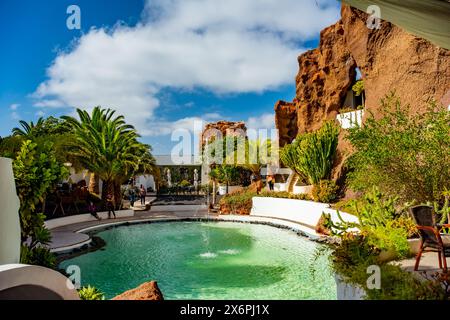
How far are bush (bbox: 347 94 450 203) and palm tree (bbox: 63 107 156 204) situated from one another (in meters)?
14.5

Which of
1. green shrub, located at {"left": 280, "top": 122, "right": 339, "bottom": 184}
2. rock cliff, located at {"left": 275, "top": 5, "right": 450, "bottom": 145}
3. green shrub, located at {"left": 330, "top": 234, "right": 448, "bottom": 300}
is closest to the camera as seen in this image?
green shrub, located at {"left": 330, "top": 234, "right": 448, "bottom": 300}

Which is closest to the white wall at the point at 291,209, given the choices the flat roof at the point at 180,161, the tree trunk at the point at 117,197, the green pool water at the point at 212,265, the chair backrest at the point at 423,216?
the green pool water at the point at 212,265

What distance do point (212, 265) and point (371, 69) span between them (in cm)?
1419

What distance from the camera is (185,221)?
1878 centimetres

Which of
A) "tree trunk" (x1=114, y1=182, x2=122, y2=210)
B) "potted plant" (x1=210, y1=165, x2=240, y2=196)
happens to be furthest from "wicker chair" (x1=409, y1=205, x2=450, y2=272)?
"potted plant" (x1=210, y1=165, x2=240, y2=196)

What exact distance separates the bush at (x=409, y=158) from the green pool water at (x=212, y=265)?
116 inches

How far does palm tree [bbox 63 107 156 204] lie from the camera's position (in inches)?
748

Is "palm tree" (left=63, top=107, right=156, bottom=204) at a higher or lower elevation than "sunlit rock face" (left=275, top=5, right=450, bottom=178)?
lower

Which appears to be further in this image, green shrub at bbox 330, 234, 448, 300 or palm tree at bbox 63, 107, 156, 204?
palm tree at bbox 63, 107, 156, 204

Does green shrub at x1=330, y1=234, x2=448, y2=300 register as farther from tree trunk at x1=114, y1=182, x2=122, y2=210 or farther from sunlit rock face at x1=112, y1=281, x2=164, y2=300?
tree trunk at x1=114, y1=182, x2=122, y2=210

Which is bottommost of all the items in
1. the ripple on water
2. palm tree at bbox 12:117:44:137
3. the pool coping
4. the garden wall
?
the ripple on water

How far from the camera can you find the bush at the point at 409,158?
7.84 m

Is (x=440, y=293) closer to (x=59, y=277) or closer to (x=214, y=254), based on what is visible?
(x=59, y=277)

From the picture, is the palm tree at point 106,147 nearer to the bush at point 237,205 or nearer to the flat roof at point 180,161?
the bush at point 237,205
